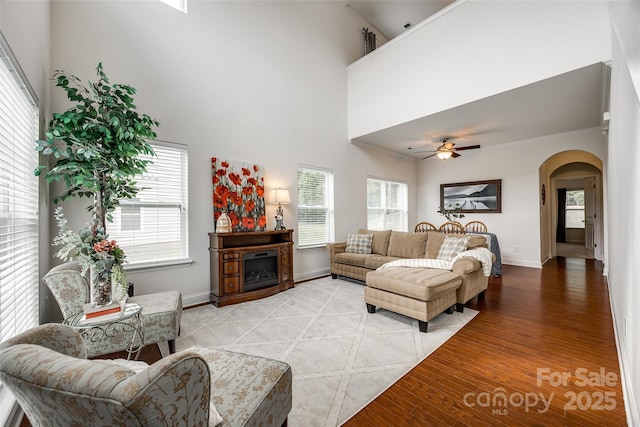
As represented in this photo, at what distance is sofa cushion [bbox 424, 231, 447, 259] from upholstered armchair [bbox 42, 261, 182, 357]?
3.55 meters

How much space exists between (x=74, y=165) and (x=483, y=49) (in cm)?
498

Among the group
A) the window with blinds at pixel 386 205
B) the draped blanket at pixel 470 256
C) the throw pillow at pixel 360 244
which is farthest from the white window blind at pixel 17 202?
the window with blinds at pixel 386 205

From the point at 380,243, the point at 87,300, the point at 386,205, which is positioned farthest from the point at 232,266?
the point at 386,205

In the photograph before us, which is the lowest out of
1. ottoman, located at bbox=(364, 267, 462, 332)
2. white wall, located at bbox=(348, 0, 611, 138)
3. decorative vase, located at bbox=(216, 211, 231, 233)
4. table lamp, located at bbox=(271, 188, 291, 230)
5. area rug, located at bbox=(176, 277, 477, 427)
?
area rug, located at bbox=(176, 277, 477, 427)

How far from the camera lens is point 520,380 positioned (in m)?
1.99

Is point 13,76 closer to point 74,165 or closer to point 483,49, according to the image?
point 74,165

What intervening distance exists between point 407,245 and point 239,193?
9.56ft

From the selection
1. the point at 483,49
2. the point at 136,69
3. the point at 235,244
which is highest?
the point at 483,49

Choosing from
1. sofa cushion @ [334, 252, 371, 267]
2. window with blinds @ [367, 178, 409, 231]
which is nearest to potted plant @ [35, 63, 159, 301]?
sofa cushion @ [334, 252, 371, 267]

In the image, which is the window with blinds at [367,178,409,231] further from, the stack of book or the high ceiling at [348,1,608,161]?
the stack of book

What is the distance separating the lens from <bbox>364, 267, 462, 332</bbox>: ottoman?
2754 mm

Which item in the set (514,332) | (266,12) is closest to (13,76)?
(266,12)

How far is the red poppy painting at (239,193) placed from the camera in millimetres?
3977

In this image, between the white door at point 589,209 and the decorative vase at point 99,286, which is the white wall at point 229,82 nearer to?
the decorative vase at point 99,286
